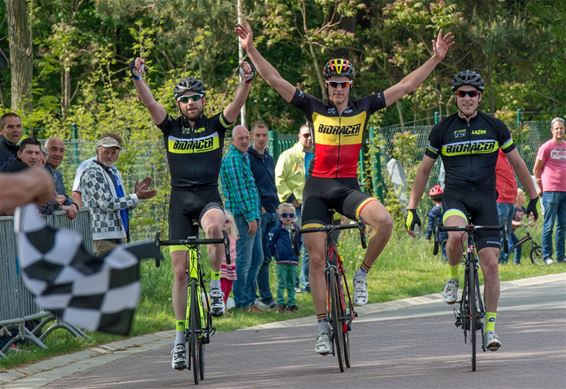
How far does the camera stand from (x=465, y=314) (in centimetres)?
1112

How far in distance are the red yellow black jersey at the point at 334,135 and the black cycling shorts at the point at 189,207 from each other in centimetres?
91

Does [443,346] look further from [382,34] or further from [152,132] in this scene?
[382,34]

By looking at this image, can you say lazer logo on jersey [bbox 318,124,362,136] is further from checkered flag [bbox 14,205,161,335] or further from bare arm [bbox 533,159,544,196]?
bare arm [bbox 533,159,544,196]

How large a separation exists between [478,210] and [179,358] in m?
2.74

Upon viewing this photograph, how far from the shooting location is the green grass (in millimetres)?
13023

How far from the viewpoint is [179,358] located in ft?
35.5

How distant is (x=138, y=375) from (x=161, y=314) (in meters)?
3.90

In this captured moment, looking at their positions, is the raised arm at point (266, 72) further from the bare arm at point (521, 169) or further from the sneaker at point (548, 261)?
the sneaker at point (548, 261)

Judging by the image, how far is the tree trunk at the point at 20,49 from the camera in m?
26.4

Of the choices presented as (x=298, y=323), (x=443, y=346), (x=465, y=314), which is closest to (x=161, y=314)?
(x=298, y=323)

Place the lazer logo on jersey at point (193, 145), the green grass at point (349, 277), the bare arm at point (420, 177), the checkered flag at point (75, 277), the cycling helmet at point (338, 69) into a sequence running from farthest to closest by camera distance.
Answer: the green grass at point (349, 277), the bare arm at point (420, 177), the cycling helmet at point (338, 69), the lazer logo on jersey at point (193, 145), the checkered flag at point (75, 277)

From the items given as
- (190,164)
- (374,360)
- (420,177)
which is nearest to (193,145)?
(190,164)

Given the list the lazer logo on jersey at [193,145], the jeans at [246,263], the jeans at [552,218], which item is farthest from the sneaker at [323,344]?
the jeans at [552,218]

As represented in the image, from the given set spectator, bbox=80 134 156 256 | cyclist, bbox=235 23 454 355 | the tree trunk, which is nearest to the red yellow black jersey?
cyclist, bbox=235 23 454 355
